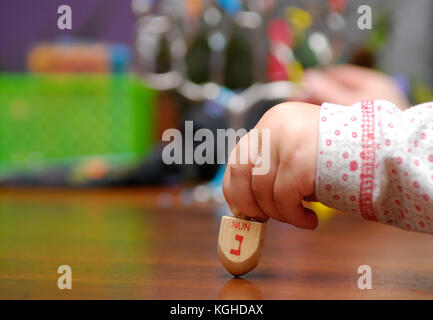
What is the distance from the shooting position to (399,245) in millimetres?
708

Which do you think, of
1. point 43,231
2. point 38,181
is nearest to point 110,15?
point 38,181

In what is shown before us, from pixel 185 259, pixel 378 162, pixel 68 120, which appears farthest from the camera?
pixel 68 120

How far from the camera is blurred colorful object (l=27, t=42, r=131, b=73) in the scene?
2.15m

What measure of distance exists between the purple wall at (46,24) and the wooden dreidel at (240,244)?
2.16 metres

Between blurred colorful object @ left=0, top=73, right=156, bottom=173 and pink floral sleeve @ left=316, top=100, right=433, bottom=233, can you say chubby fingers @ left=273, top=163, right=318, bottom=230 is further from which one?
blurred colorful object @ left=0, top=73, right=156, bottom=173

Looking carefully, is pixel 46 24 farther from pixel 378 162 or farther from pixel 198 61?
pixel 378 162

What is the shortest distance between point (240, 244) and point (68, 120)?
1.65 metres

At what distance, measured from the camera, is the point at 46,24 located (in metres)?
2.60

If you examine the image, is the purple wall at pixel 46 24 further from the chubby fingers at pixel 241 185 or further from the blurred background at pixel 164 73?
the chubby fingers at pixel 241 185

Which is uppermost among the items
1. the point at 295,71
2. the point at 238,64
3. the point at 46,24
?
the point at 46,24

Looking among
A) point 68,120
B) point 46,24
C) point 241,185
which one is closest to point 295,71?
point 68,120

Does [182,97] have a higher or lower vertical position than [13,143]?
higher

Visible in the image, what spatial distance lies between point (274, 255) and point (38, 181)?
136 cm
